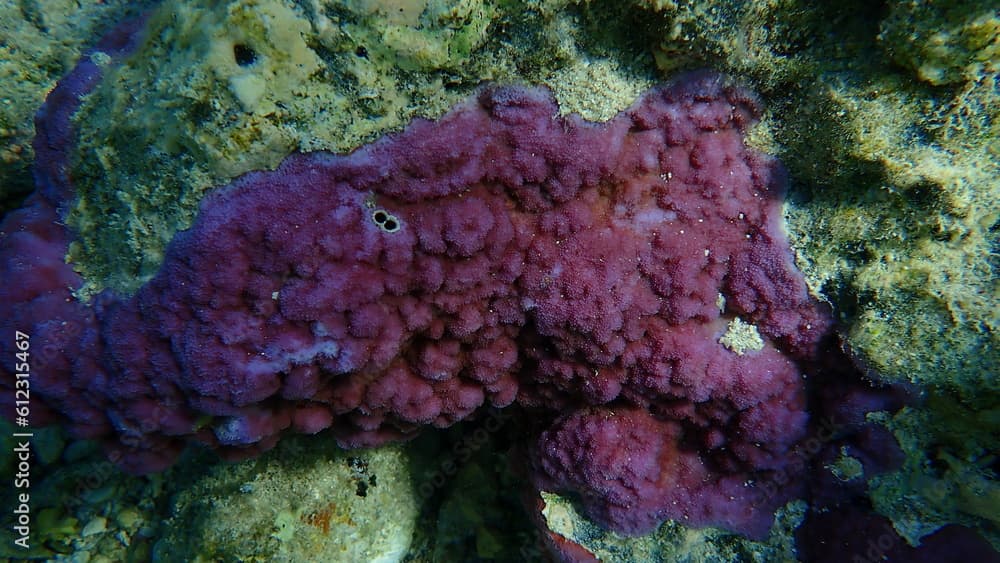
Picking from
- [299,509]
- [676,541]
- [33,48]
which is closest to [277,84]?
[33,48]

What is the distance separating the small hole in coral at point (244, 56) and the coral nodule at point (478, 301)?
0.43 metres

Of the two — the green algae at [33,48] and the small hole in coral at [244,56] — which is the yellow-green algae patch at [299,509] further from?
the small hole in coral at [244,56]

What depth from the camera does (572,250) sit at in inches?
97.2

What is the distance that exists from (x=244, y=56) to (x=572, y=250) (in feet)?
5.18

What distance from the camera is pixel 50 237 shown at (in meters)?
2.54

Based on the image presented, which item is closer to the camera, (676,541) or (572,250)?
(572,250)

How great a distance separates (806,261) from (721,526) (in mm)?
1498

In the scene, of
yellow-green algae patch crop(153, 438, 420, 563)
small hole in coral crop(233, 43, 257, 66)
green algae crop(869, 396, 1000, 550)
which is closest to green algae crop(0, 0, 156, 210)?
small hole in coral crop(233, 43, 257, 66)

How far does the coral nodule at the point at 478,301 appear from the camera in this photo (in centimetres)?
224

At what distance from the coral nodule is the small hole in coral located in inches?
16.9

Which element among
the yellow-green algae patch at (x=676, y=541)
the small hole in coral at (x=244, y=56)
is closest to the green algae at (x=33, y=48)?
the small hole in coral at (x=244, y=56)

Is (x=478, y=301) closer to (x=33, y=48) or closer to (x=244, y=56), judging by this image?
(x=244, y=56)

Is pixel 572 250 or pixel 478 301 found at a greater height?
pixel 572 250

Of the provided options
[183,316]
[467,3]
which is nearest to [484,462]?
[183,316]
